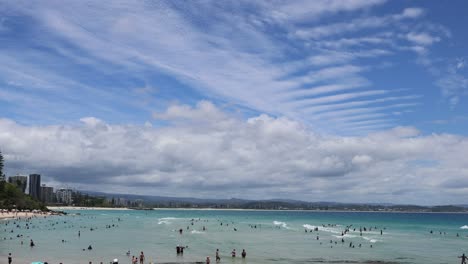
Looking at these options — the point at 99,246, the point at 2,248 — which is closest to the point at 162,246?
the point at 99,246

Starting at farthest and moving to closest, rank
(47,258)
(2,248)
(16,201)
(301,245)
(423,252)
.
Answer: (16,201) → (301,245) → (423,252) → (2,248) → (47,258)

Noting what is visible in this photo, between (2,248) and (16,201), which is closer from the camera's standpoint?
(2,248)

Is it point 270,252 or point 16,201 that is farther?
point 16,201

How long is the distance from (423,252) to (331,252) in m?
13.3

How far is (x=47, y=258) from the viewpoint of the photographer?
50.5 metres

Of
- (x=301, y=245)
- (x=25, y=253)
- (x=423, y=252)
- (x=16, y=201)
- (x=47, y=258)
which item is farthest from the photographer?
(x=16, y=201)

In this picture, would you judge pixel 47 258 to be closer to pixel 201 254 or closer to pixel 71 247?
pixel 71 247

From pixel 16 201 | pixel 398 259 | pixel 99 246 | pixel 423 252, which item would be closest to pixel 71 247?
pixel 99 246

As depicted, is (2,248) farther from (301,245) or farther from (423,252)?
(423,252)

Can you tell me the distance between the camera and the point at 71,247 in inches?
2453

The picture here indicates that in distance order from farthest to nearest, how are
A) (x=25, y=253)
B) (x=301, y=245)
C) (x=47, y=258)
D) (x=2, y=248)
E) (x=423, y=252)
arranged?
(x=301, y=245) < (x=423, y=252) < (x=2, y=248) < (x=25, y=253) < (x=47, y=258)

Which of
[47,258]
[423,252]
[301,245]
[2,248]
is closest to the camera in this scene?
[47,258]

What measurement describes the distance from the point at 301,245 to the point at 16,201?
452 ft

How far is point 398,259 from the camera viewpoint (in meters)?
55.7
